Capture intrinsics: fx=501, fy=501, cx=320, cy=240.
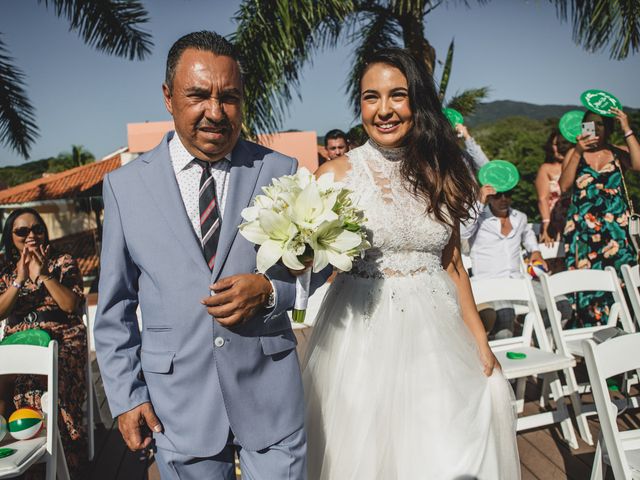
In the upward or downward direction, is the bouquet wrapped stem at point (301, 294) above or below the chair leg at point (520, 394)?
above

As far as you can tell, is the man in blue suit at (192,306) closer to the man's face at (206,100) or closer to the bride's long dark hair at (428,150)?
the man's face at (206,100)

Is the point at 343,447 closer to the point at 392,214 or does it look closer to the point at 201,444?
the point at 201,444

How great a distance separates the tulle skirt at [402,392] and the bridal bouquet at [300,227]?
66cm

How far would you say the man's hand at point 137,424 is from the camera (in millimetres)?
1670

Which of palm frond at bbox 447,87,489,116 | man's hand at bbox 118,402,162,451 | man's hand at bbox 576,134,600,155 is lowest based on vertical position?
man's hand at bbox 118,402,162,451

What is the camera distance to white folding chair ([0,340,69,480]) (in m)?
2.60

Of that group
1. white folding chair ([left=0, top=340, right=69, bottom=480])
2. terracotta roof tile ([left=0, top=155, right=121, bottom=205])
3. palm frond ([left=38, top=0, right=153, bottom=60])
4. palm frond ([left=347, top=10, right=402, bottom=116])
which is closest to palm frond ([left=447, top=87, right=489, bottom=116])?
palm frond ([left=347, top=10, right=402, bottom=116])

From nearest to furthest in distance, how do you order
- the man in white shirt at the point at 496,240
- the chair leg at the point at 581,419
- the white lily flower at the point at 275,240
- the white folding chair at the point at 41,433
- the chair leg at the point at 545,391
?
the white lily flower at the point at 275,240 → the white folding chair at the point at 41,433 → the chair leg at the point at 581,419 → the chair leg at the point at 545,391 → the man in white shirt at the point at 496,240

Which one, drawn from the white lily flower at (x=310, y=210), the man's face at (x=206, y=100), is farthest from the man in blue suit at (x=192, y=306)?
the white lily flower at (x=310, y=210)

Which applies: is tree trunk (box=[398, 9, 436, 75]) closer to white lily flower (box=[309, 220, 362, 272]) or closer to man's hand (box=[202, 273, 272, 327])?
white lily flower (box=[309, 220, 362, 272])

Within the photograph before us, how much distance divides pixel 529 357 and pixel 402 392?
6.09ft

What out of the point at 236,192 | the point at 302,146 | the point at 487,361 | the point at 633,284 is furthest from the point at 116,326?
the point at 302,146

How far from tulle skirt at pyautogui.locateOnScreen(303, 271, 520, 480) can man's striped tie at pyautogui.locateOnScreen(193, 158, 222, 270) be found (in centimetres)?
83

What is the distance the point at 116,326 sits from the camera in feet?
5.57
